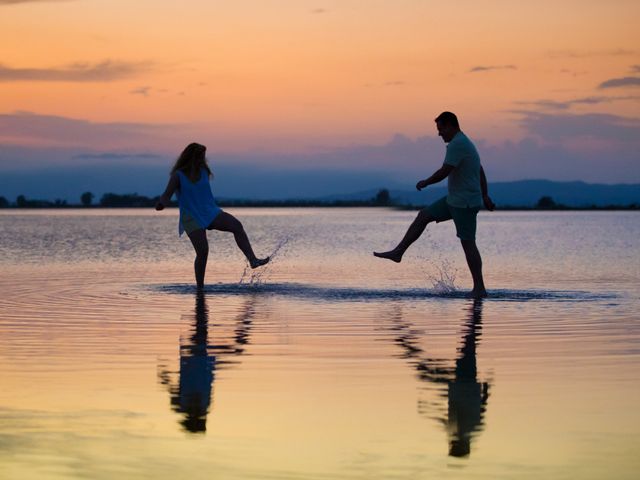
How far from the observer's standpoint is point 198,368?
779 cm

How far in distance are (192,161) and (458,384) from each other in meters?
8.50

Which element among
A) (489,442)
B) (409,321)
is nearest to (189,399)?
(489,442)

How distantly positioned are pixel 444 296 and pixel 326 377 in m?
6.90

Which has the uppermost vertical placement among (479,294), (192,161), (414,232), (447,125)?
(447,125)

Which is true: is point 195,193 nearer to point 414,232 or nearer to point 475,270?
point 414,232

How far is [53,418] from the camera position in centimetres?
601

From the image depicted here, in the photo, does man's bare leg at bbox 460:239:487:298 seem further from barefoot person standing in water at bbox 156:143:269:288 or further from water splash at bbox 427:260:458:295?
barefoot person standing in water at bbox 156:143:269:288

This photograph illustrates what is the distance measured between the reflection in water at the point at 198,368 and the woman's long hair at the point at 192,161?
3.82 meters

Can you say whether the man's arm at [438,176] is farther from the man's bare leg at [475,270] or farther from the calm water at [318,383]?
the calm water at [318,383]

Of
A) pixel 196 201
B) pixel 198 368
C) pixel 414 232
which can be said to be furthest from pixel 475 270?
pixel 198 368

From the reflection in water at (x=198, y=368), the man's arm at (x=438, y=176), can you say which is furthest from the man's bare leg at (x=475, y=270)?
the reflection in water at (x=198, y=368)

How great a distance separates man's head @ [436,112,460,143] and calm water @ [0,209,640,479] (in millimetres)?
1914

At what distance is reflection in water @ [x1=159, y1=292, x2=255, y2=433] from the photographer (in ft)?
20.3

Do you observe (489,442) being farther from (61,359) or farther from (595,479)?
(61,359)
